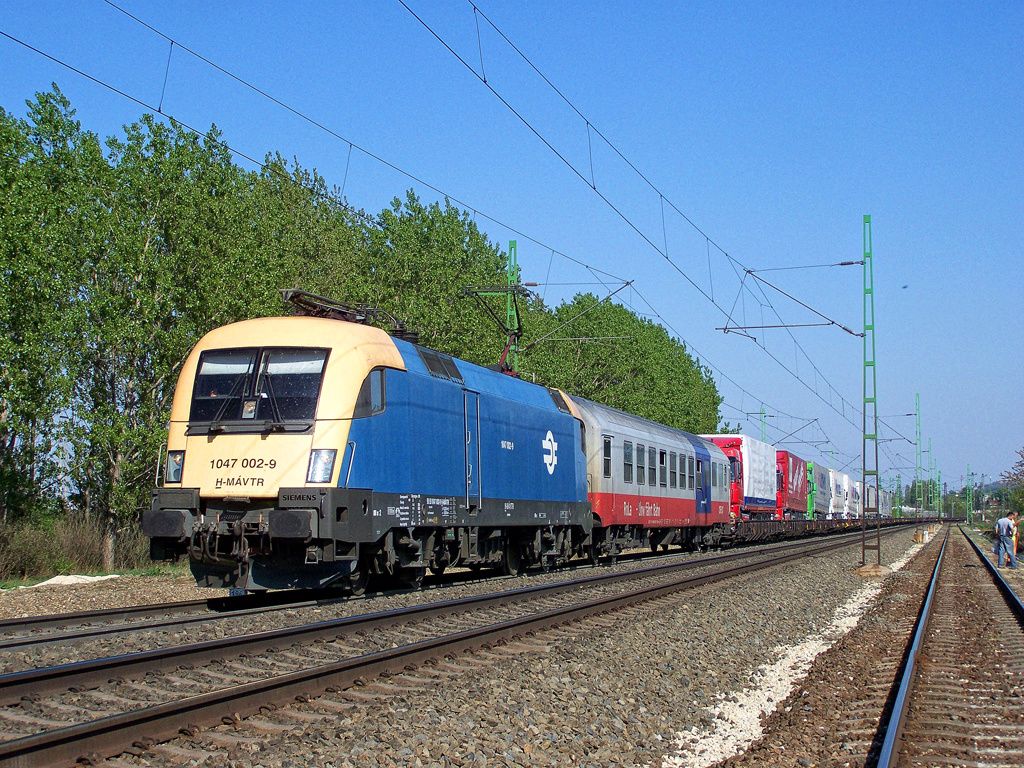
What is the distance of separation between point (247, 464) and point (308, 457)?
0.79 m

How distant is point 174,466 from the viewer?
1172 cm

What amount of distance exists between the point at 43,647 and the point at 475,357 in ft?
90.3

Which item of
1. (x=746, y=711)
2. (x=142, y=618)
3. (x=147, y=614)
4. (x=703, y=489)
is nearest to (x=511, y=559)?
(x=147, y=614)

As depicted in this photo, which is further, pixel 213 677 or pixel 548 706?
pixel 213 677

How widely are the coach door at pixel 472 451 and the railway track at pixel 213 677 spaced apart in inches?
116

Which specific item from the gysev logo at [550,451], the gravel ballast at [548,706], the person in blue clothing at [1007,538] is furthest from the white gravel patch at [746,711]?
the person in blue clothing at [1007,538]

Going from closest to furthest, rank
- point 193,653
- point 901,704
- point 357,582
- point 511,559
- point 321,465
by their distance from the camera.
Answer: point 901,704 < point 193,653 < point 321,465 < point 357,582 < point 511,559

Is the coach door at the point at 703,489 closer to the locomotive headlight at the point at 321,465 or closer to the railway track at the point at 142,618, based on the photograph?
the railway track at the point at 142,618

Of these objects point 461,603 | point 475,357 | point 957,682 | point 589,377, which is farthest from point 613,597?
point 589,377

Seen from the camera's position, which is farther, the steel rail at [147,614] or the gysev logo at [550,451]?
the gysev logo at [550,451]

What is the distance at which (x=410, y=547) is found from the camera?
1327 cm

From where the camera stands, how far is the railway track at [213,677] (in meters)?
5.33

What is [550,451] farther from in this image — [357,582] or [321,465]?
[321,465]

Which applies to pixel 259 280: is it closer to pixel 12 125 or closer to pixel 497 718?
pixel 12 125
